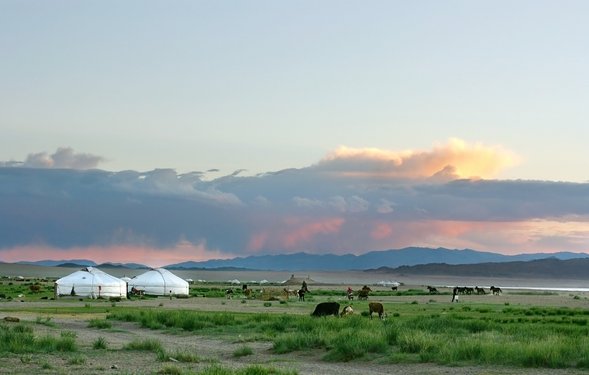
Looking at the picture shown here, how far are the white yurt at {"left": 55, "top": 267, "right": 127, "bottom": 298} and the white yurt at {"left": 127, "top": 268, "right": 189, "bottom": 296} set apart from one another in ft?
23.3

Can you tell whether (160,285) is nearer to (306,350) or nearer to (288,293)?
(288,293)

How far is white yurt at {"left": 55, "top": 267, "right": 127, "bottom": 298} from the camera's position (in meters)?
84.9

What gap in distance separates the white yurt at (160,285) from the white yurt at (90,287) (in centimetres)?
711

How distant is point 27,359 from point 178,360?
412cm

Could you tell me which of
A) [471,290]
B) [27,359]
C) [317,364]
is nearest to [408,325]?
[317,364]

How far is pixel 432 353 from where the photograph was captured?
90.8ft

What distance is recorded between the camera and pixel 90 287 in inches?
3369

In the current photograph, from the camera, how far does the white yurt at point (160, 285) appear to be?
93.4 meters

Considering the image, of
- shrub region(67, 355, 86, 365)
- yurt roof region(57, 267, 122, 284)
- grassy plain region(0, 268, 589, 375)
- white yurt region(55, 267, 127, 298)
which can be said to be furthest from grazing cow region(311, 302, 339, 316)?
yurt roof region(57, 267, 122, 284)

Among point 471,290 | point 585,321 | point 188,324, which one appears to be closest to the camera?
point 188,324

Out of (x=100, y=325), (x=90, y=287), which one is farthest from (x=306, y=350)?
(x=90, y=287)

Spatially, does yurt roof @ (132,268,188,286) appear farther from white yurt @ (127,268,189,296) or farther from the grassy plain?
the grassy plain

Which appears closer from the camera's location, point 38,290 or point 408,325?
point 408,325

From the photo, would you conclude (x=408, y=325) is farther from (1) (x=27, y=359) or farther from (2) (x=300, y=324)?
(1) (x=27, y=359)
